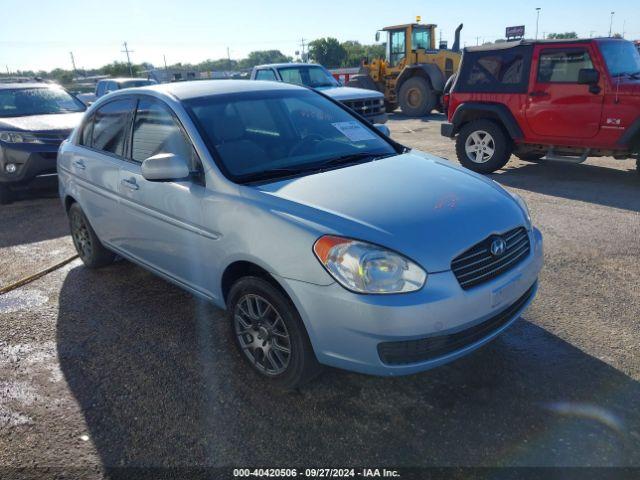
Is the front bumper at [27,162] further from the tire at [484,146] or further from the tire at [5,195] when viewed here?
the tire at [484,146]

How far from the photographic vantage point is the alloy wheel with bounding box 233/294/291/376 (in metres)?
Answer: 2.72

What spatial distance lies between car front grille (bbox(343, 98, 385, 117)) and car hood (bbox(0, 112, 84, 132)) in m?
5.16

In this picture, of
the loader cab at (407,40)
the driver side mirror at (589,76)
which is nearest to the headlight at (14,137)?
the driver side mirror at (589,76)

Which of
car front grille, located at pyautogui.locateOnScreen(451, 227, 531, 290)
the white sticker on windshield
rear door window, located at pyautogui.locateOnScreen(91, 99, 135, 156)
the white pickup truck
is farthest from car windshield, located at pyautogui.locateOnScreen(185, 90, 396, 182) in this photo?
the white pickup truck

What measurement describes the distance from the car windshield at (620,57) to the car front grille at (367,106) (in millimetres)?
4614

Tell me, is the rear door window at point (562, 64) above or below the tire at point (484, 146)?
above

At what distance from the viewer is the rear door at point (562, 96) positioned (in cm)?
685

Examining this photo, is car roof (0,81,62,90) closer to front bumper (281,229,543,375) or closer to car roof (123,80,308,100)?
car roof (123,80,308,100)

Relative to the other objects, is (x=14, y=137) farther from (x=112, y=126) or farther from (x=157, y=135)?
(x=157, y=135)

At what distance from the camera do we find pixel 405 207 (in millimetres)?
2635

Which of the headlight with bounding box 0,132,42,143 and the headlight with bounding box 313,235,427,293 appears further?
the headlight with bounding box 0,132,42,143

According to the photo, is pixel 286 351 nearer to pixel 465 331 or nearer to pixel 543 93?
pixel 465 331

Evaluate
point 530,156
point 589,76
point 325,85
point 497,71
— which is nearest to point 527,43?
point 497,71

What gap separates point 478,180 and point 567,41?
16.8ft
